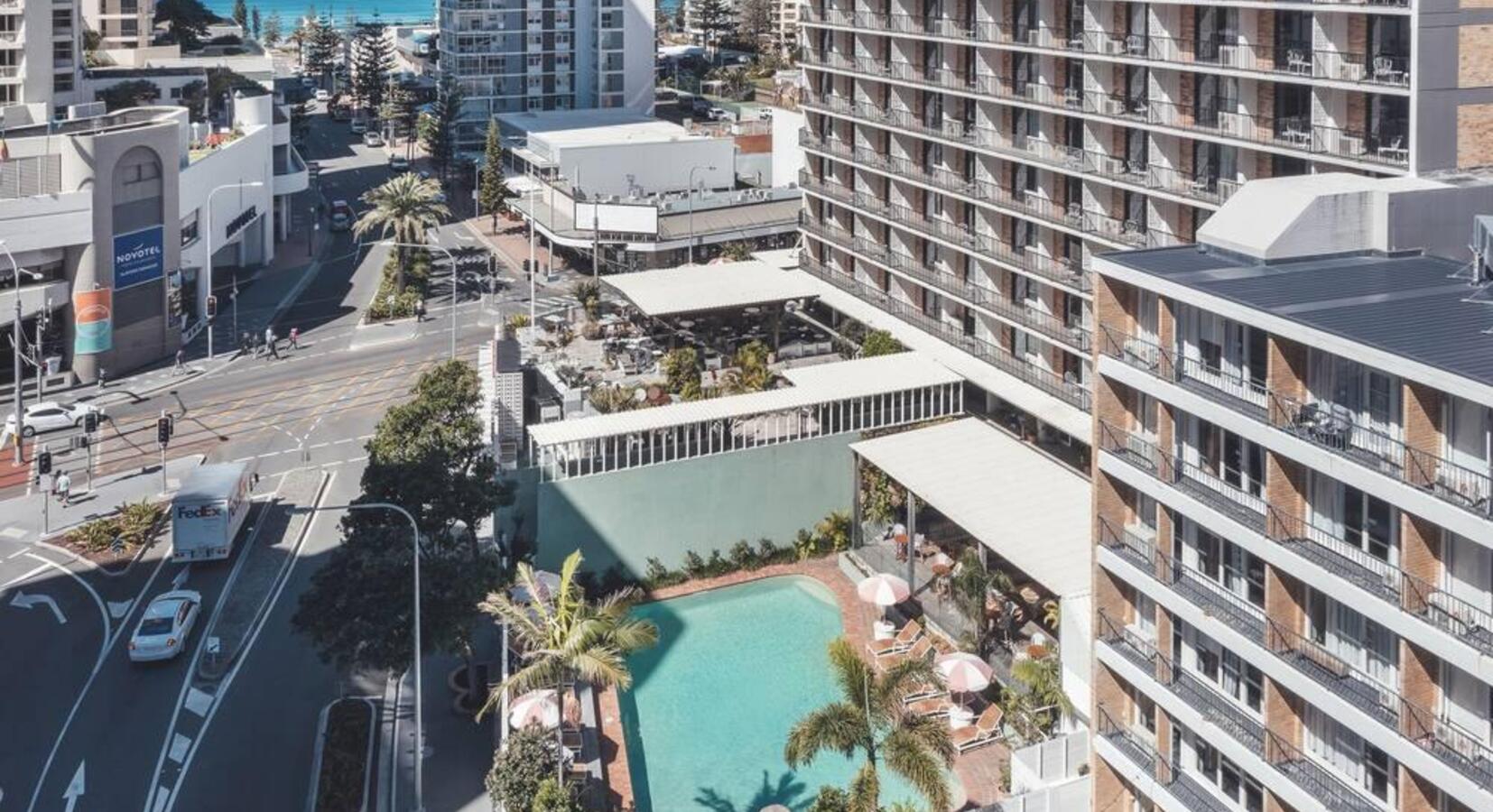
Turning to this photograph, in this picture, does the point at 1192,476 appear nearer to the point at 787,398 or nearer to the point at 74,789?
the point at 787,398

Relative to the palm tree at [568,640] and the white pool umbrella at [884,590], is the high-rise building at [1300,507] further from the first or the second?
the white pool umbrella at [884,590]

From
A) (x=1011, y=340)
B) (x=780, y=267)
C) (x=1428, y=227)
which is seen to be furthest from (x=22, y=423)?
(x=1428, y=227)

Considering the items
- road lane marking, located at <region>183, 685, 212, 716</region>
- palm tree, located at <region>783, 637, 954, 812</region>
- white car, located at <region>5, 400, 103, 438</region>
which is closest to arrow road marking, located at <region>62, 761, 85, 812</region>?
road lane marking, located at <region>183, 685, 212, 716</region>

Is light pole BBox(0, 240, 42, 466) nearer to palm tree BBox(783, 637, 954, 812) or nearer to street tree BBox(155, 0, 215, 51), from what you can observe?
palm tree BBox(783, 637, 954, 812)

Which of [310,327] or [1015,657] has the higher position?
[310,327]

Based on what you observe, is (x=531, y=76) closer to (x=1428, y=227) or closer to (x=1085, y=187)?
(x=1085, y=187)

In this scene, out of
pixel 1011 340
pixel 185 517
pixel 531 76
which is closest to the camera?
pixel 185 517

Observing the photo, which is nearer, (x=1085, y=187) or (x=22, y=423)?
(x=1085, y=187)

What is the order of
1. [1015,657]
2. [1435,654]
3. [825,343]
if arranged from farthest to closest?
[825,343]
[1015,657]
[1435,654]

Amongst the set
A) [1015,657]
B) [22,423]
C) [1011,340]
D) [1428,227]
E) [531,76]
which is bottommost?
[1015,657]
